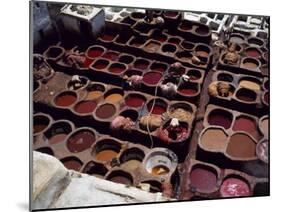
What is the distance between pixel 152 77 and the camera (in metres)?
2.34

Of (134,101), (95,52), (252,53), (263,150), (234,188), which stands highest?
(95,52)

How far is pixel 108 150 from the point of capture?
218 centimetres

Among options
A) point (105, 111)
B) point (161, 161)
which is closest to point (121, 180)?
point (161, 161)

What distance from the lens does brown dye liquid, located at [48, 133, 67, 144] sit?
211 cm

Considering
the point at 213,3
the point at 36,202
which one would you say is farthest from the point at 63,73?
the point at 213,3

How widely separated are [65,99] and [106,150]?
35cm

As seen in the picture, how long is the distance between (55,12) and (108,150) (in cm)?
77

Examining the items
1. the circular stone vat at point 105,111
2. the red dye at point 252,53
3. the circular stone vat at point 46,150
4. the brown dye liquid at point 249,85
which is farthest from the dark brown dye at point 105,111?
Result: the red dye at point 252,53

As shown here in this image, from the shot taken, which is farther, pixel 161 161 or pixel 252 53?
pixel 252 53

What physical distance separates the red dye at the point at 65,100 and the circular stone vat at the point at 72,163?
0.28m

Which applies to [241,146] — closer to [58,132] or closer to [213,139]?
[213,139]

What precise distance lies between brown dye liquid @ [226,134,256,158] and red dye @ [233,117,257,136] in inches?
1.5

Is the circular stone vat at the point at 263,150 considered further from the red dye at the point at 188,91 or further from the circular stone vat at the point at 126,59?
the circular stone vat at the point at 126,59

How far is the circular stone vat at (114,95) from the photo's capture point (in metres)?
2.25
